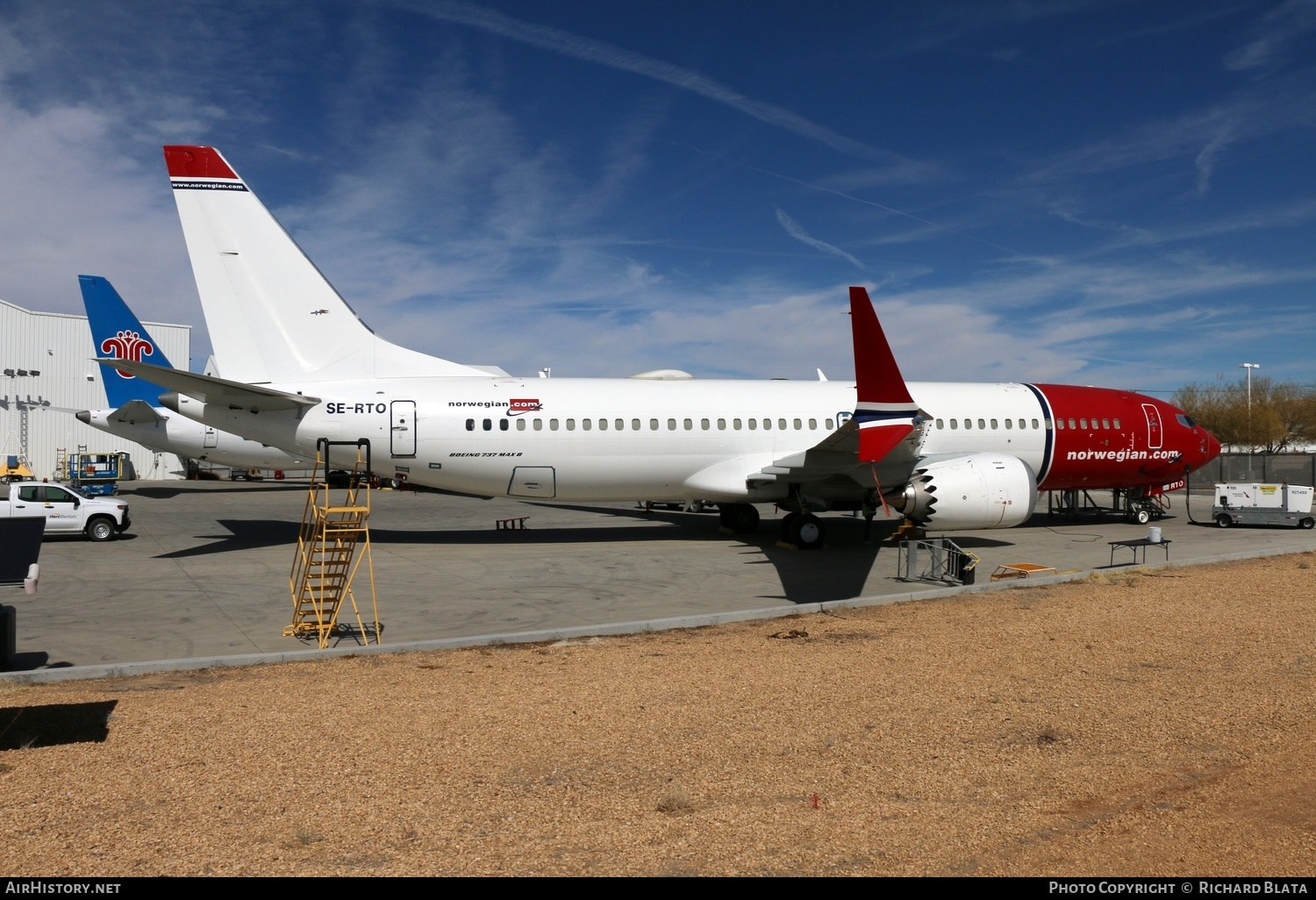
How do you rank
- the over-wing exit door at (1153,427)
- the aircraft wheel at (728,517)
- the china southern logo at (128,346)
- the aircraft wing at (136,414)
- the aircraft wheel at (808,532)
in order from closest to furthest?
the aircraft wheel at (808,532) < the aircraft wheel at (728,517) < the over-wing exit door at (1153,427) < the aircraft wing at (136,414) < the china southern logo at (128,346)

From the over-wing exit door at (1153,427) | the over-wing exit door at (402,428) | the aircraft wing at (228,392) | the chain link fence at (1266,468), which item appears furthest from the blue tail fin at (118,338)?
the chain link fence at (1266,468)

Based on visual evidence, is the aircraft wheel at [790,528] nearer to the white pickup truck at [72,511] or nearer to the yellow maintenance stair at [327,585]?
the yellow maintenance stair at [327,585]

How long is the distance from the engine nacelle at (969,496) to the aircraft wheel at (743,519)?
598 cm

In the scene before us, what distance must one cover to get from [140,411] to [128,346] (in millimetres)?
3767

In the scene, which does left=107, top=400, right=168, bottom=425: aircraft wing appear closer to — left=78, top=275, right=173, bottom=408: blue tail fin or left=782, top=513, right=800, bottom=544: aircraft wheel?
left=78, top=275, right=173, bottom=408: blue tail fin

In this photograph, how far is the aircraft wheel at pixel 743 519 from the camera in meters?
22.3

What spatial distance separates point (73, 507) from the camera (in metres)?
21.1

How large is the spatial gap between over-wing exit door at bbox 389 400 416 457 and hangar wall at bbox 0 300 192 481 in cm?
3820

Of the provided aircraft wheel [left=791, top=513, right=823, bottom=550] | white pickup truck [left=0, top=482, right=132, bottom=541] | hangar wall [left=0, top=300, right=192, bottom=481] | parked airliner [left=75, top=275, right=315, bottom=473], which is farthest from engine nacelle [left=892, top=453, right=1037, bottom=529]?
hangar wall [left=0, top=300, right=192, bottom=481]

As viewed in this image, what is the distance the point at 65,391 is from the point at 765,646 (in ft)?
182

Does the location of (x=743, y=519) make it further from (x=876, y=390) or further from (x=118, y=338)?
(x=118, y=338)

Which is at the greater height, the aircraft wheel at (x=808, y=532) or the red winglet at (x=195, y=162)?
the red winglet at (x=195, y=162)
